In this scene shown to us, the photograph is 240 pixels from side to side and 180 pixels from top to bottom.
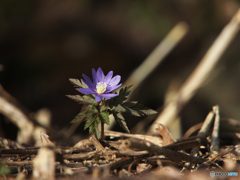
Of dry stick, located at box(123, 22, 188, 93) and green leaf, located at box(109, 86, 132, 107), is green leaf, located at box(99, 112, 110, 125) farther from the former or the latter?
dry stick, located at box(123, 22, 188, 93)

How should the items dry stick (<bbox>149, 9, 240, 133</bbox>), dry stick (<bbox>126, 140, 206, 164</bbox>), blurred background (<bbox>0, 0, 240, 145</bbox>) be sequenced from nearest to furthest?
dry stick (<bbox>126, 140, 206, 164</bbox>) < dry stick (<bbox>149, 9, 240, 133</bbox>) < blurred background (<bbox>0, 0, 240, 145</bbox>)

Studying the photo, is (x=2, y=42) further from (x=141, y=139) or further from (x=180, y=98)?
(x=141, y=139)

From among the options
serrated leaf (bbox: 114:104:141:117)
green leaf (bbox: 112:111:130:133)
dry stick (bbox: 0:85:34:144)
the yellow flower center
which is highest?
dry stick (bbox: 0:85:34:144)

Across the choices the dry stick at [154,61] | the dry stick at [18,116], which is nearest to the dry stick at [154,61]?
the dry stick at [154,61]

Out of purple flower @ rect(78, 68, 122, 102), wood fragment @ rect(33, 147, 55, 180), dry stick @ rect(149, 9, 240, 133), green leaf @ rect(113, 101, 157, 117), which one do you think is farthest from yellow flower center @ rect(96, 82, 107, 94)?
dry stick @ rect(149, 9, 240, 133)

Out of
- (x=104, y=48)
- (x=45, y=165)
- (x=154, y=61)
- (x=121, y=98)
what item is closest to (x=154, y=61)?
(x=154, y=61)

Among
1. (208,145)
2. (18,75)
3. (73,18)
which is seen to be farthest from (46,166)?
(73,18)

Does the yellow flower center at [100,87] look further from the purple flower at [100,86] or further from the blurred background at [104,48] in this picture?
the blurred background at [104,48]

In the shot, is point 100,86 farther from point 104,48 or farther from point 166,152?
point 104,48

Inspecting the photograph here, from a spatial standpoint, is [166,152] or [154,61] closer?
[166,152]
